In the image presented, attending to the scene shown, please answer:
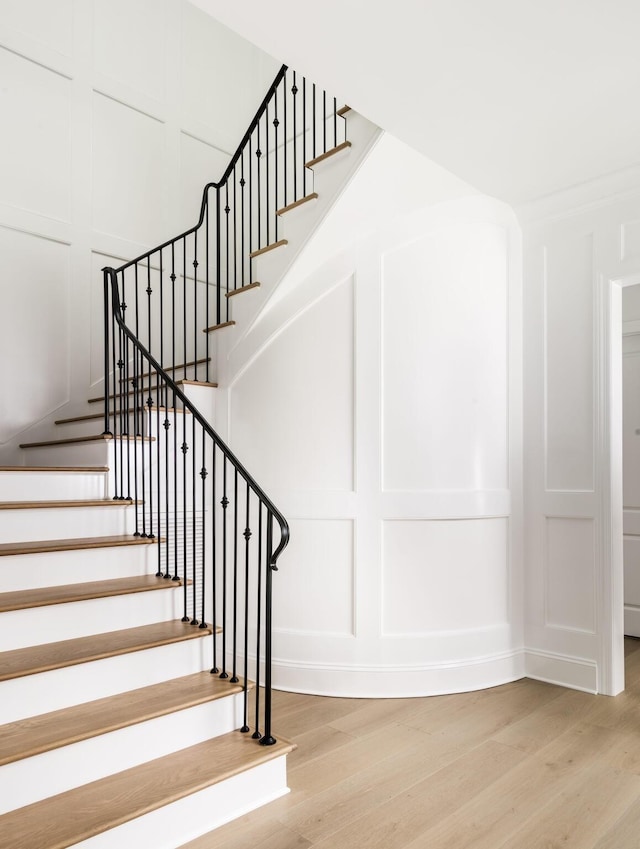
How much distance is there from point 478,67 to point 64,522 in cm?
275

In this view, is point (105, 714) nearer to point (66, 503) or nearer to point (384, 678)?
point (66, 503)

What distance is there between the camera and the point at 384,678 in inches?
141

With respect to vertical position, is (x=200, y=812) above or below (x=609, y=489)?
below

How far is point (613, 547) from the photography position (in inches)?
142

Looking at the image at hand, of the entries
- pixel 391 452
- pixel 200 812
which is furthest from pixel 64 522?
pixel 391 452

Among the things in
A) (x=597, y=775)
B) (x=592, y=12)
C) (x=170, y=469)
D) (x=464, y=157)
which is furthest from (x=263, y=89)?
(x=597, y=775)

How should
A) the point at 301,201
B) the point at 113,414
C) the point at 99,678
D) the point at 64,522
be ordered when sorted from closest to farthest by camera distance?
the point at 99,678
the point at 64,522
the point at 301,201
the point at 113,414

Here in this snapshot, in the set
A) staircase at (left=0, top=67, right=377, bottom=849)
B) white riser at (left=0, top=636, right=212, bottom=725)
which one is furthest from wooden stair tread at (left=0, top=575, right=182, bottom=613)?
white riser at (left=0, top=636, right=212, bottom=725)

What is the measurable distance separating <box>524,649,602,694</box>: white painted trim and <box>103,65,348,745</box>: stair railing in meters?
1.63

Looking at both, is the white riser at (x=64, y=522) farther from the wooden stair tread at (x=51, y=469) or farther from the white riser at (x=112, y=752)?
the white riser at (x=112, y=752)

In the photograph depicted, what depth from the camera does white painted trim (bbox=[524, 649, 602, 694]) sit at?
12.0 ft

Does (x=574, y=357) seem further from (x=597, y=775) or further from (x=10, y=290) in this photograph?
(x=10, y=290)

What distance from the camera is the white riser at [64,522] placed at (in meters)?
3.00

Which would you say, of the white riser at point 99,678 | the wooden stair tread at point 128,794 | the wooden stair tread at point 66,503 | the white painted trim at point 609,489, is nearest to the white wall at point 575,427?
the white painted trim at point 609,489
